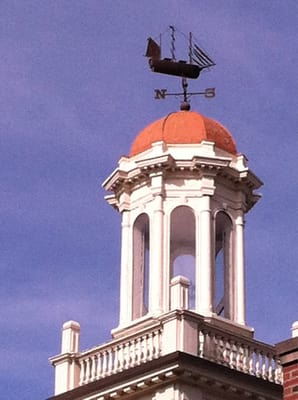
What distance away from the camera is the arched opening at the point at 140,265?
114ft

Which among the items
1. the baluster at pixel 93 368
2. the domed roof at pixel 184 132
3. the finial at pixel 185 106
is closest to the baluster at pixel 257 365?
the baluster at pixel 93 368

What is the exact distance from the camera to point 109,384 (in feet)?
103

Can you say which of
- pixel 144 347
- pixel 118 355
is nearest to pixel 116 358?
pixel 118 355

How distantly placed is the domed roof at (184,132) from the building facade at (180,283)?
36mm

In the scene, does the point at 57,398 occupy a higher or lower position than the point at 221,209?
lower

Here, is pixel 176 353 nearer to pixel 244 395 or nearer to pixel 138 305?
pixel 244 395

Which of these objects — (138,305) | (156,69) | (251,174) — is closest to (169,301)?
(138,305)

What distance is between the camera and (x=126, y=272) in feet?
115

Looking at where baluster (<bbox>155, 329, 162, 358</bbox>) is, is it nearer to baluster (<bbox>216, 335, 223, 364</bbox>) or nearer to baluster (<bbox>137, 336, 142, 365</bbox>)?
baluster (<bbox>137, 336, 142, 365</bbox>)

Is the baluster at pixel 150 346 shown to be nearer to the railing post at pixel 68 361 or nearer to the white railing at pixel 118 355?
the white railing at pixel 118 355

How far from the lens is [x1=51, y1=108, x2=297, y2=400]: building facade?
30.6 meters

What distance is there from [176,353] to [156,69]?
396 inches

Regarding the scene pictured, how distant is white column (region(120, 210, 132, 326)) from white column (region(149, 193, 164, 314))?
97cm

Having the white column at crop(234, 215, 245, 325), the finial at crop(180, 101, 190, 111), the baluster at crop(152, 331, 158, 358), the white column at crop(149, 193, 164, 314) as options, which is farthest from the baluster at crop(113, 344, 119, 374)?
the finial at crop(180, 101, 190, 111)
